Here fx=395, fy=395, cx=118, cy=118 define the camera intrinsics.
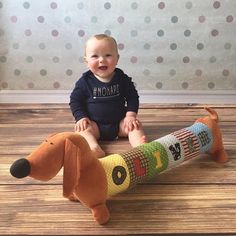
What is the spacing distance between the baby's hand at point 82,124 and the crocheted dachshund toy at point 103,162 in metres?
0.29

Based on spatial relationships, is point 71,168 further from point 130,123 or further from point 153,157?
point 130,123

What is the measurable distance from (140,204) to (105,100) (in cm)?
45

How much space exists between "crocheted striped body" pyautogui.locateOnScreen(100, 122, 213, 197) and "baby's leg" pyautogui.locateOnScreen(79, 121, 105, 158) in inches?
7.1

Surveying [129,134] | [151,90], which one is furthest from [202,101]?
[129,134]

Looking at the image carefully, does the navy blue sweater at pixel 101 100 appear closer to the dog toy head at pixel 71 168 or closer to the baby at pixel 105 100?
the baby at pixel 105 100

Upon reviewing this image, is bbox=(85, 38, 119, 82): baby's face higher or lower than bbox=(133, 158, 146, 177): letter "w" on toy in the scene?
higher

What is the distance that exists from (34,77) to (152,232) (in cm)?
113

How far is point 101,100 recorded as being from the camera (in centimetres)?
122

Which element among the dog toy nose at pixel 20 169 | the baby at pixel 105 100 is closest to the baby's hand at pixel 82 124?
the baby at pixel 105 100

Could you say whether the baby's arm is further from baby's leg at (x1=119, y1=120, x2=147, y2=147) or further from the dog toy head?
the dog toy head

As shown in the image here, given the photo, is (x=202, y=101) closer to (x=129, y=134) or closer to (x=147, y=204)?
(x=129, y=134)

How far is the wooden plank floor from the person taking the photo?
0.77 m

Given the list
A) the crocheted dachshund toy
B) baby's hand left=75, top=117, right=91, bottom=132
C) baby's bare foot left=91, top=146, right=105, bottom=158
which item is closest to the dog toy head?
the crocheted dachshund toy

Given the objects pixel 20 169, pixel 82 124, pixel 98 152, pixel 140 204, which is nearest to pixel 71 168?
pixel 20 169
